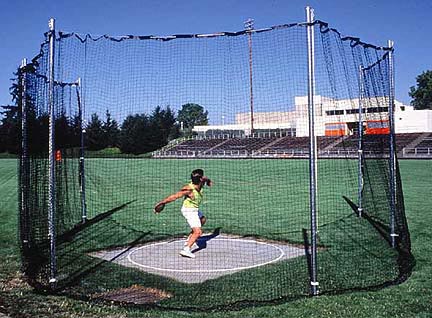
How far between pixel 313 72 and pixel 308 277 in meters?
2.98

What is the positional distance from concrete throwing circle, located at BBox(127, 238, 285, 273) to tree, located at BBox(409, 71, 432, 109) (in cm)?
10193

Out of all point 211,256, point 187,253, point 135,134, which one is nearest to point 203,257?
point 211,256

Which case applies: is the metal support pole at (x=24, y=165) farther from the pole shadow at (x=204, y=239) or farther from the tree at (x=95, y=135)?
the pole shadow at (x=204, y=239)

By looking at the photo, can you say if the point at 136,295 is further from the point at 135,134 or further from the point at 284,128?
the point at 284,128

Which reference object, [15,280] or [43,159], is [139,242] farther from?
[15,280]

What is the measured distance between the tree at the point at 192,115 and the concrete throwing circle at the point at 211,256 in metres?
2.36

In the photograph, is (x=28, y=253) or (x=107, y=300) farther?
(x=28, y=253)

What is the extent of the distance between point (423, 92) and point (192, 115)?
105521 mm

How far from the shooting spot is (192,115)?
7.79 m

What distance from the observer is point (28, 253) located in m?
8.68

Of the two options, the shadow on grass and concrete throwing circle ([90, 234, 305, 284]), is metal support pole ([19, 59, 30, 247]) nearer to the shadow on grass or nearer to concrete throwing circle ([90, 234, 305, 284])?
the shadow on grass

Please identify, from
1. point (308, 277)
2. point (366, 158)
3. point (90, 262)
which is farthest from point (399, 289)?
point (366, 158)

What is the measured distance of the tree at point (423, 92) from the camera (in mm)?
100988

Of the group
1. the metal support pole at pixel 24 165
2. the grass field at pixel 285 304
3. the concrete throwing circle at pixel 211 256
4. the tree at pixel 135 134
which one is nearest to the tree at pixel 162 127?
the tree at pixel 135 134
